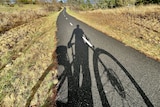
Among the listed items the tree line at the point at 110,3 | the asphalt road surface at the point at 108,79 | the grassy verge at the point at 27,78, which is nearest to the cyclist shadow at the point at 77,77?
the asphalt road surface at the point at 108,79

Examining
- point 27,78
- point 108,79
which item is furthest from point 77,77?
point 27,78

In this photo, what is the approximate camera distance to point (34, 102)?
14.3 feet

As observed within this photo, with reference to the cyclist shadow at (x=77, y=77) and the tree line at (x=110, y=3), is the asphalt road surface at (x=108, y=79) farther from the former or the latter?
the tree line at (x=110, y=3)

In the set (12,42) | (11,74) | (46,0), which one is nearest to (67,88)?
(11,74)

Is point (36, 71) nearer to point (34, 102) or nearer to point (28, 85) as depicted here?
point (28, 85)

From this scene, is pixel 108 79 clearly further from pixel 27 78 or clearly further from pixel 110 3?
pixel 110 3

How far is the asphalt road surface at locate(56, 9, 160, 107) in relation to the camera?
162 inches

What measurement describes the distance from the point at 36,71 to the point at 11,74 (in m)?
0.99

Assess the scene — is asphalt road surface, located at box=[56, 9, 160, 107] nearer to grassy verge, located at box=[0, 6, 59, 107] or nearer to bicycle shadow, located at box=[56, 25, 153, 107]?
bicycle shadow, located at box=[56, 25, 153, 107]

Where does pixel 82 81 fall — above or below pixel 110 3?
below

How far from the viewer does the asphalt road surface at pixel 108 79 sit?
13.5 ft

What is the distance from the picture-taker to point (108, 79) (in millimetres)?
5117

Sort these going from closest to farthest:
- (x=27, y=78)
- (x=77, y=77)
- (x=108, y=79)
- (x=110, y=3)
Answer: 1. (x=108, y=79)
2. (x=77, y=77)
3. (x=27, y=78)
4. (x=110, y=3)

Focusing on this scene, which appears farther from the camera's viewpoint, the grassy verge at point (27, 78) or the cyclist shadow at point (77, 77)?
the grassy verge at point (27, 78)
